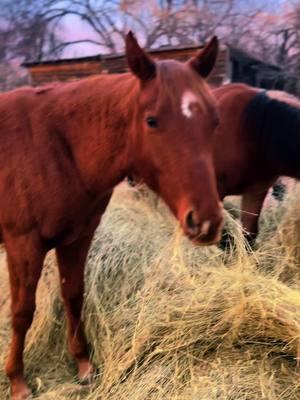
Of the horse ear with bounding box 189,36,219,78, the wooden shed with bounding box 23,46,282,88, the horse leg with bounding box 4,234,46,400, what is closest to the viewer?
the horse ear with bounding box 189,36,219,78

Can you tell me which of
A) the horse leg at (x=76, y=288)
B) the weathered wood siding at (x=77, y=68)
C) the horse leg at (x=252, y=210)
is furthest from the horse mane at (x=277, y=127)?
the weathered wood siding at (x=77, y=68)

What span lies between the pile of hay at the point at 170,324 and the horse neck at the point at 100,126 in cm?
45

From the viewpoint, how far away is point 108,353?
2.78m

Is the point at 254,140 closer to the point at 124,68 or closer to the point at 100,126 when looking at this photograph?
the point at 100,126

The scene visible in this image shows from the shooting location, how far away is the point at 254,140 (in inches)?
150

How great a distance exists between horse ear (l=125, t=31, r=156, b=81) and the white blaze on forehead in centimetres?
19

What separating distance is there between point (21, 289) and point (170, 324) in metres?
0.78

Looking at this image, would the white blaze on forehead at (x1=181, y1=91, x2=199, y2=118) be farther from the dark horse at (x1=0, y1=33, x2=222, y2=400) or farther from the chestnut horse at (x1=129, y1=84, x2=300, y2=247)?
the chestnut horse at (x1=129, y1=84, x2=300, y2=247)

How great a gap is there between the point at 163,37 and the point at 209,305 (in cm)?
1298

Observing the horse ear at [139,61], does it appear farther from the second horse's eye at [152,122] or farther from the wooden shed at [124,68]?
the wooden shed at [124,68]

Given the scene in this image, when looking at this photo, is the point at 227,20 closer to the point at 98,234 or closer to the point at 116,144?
the point at 98,234

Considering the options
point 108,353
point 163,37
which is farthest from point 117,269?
point 163,37

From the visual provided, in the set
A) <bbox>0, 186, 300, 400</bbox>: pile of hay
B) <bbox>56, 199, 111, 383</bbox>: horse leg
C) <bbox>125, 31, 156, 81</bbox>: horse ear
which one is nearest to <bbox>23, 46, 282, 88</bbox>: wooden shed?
<bbox>0, 186, 300, 400</bbox>: pile of hay

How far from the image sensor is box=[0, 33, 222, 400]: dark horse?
186 cm
